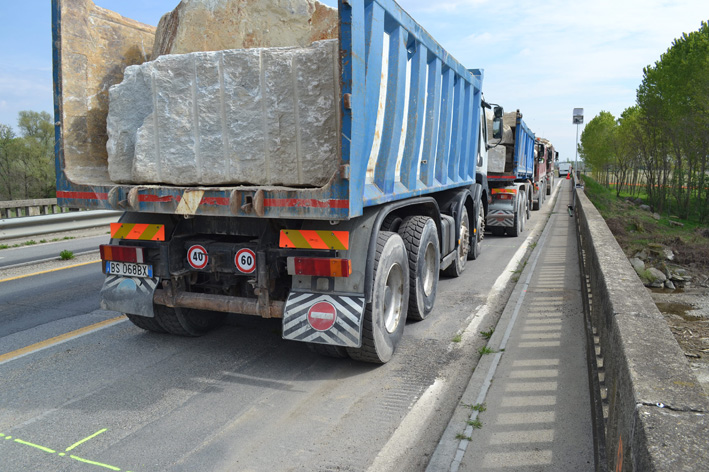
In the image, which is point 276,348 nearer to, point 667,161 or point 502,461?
point 502,461

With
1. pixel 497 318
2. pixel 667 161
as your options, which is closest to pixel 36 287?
pixel 497 318

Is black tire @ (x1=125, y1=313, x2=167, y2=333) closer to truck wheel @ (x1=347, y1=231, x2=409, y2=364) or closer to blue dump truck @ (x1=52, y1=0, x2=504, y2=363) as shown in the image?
blue dump truck @ (x1=52, y1=0, x2=504, y2=363)

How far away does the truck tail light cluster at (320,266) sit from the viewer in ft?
12.8

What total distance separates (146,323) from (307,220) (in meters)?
2.25

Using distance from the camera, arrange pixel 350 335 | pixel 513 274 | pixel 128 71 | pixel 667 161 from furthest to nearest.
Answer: pixel 667 161, pixel 513 274, pixel 128 71, pixel 350 335

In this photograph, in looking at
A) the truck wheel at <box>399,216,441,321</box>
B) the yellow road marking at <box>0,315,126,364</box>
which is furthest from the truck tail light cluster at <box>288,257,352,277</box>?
the yellow road marking at <box>0,315,126,364</box>

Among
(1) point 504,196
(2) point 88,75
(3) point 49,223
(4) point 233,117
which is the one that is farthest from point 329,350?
(3) point 49,223

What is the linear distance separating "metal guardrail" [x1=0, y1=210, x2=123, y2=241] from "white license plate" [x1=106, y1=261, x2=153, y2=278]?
6.54m

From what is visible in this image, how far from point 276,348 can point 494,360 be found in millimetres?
2041

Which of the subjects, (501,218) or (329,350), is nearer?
(329,350)

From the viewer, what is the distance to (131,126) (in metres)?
4.36

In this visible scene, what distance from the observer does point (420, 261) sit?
5.47m

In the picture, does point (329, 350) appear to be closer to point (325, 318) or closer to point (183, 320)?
point (325, 318)

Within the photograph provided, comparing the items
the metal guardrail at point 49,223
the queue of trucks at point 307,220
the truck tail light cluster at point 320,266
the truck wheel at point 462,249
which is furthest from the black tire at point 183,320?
the metal guardrail at point 49,223
